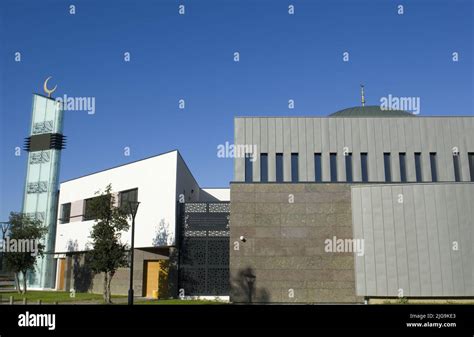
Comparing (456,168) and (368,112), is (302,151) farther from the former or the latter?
(456,168)

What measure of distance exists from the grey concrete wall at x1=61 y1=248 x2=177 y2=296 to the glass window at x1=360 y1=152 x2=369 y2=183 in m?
15.1

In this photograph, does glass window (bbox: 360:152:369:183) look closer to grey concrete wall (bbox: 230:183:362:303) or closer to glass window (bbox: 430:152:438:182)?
grey concrete wall (bbox: 230:183:362:303)

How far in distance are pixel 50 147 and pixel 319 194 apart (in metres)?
35.9

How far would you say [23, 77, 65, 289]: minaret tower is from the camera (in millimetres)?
47344

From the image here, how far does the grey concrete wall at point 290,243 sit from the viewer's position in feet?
87.9

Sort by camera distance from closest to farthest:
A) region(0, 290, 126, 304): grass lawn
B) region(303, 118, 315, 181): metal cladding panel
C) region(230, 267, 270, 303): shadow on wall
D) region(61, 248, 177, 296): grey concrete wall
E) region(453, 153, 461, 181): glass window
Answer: region(230, 267, 270, 303): shadow on wall < region(0, 290, 126, 304): grass lawn < region(303, 118, 315, 181): metal cladding panel < region(453, 153, 461, 181): glass window < region(61, 248, 177, 296): grey concrete wall

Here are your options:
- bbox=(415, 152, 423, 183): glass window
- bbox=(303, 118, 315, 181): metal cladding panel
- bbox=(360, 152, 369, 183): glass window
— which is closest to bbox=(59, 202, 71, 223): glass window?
bbox=(303, 118, 315, 181): metal cladding panel

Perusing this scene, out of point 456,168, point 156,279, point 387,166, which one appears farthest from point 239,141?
point 456,168

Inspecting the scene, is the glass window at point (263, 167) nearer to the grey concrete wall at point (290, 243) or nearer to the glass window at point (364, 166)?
the grey concrete wall at point (290, 243)

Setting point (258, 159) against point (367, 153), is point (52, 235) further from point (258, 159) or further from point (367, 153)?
point (367, 153)

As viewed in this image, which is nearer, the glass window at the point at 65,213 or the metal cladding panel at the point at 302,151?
the metal cladding panel at the point at 302,151

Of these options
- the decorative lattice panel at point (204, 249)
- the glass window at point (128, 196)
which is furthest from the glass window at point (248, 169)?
the glass window at point (128, 196)

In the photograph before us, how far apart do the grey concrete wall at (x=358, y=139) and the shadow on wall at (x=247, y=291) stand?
7.06 metres
